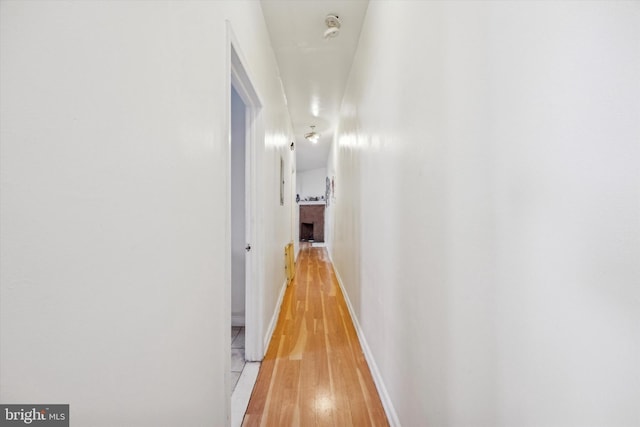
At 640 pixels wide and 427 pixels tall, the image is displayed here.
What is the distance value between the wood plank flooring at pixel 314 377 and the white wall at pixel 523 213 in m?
0.52

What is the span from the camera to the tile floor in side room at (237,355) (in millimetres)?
1868

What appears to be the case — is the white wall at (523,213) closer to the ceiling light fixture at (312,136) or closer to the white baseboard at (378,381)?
the white baseboard at (378,381)

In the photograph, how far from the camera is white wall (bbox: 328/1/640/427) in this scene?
1.30 ft

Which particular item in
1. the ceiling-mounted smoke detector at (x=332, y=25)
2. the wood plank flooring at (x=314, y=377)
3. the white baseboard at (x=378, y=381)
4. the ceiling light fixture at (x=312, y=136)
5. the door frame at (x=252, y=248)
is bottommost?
the wood plank flooring at (x=314, y=377)

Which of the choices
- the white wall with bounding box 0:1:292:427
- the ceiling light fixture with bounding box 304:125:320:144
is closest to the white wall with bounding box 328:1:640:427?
the white wall with bounding box 0:1:292:427

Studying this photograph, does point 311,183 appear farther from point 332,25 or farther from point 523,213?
point 523,213

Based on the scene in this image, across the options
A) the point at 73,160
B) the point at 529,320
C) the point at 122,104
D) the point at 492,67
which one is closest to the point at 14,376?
the point at 73,160

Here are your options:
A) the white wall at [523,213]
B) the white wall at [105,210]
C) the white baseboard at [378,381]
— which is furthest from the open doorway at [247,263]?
the white wall at [523,213]

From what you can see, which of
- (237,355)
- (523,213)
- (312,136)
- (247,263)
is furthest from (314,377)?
Result: (312,136)

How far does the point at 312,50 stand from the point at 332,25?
0.50m

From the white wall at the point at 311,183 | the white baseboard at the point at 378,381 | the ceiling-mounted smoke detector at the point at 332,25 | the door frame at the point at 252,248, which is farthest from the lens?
the white wall at the point at 311,183

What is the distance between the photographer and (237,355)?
215 centimetres

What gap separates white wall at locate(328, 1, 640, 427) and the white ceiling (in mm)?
1200

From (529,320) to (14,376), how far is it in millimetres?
896
